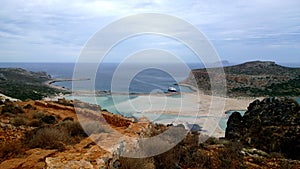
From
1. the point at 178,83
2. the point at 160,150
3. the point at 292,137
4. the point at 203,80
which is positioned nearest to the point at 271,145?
the point at 292,137

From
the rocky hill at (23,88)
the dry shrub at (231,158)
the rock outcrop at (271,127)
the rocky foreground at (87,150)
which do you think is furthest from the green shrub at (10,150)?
the rocky hill at (23,88)

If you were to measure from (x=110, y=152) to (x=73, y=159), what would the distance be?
0.65 metres

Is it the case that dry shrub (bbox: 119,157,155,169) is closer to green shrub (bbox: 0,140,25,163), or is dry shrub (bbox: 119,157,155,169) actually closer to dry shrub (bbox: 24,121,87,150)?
dry shrub (bbox: 24,121,87,150)

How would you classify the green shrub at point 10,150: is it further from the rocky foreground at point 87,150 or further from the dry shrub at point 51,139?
the dry shrub at point 51,139

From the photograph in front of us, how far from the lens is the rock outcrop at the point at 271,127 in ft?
35.0

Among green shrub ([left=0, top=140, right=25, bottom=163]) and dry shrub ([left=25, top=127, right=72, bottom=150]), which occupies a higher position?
dry shrub ([left=25, top=127, right=72, bottom=150])

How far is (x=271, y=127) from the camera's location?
42.3 feet

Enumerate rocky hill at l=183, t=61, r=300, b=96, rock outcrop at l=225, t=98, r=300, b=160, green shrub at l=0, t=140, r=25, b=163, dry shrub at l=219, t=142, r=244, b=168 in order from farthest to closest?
rocky hill at l=183, t=61, r=300, b=96
rock outcrop at l=225, t=98, r=300, b=160
dry shrub at l=219, t=142, r=244, b=168
green shrub at l=0, t=140, r=25, b=163

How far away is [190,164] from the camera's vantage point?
6324 millimetres

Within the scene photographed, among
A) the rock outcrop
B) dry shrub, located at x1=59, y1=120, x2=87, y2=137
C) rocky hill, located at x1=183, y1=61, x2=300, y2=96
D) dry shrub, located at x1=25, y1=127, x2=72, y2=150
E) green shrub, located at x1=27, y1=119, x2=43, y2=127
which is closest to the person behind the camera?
dry shrub, located at x1=25, y1=127, x2=72, y2=150

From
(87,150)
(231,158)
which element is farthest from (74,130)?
(231,158)

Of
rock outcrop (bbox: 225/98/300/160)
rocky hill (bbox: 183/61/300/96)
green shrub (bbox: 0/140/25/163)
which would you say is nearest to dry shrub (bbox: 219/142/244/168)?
rock outcrop (bbox: 225/98/300/160)

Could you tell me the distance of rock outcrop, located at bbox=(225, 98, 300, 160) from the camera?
10.7 metres

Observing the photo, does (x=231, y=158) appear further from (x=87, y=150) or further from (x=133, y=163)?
(x=87, y=150)
